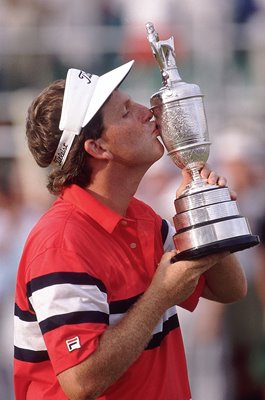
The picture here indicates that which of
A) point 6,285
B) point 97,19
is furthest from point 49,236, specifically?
point 97,19

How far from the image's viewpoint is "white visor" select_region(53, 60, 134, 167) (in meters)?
2.94

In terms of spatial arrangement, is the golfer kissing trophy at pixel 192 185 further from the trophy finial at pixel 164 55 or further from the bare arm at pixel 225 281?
the bare arm at pixel 225 281

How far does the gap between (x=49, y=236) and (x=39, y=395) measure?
0.48 meters

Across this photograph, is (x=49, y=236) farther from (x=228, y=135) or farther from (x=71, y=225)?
(x=228, y=135)

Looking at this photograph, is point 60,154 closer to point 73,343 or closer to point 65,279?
point 65,279

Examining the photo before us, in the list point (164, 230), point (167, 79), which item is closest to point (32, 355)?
point (164, 230)

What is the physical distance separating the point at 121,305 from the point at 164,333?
25 centimetres

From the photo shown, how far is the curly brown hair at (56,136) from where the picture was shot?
2984mm

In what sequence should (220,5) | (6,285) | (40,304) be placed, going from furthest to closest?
1. (220,5)
2. (6,285)
3. (40,304)

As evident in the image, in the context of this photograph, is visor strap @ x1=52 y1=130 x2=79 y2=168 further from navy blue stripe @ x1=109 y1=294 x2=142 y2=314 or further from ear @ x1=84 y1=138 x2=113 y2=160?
navy blue stripe @ x1=109 y1=294 x2=142 y2=314

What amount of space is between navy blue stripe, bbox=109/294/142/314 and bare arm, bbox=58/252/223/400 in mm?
53

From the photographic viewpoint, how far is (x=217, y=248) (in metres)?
2.73

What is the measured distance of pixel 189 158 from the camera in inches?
117

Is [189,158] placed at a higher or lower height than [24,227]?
lower
